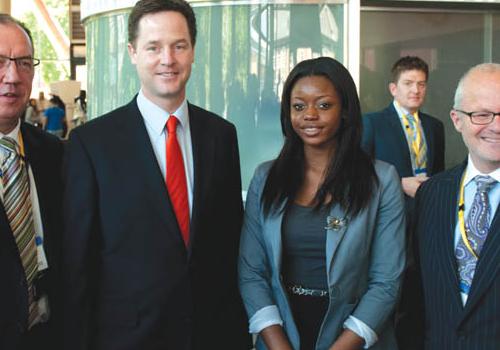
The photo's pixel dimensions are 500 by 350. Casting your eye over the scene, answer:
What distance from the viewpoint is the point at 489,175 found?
2.51m

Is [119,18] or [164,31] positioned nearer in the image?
[164,31]

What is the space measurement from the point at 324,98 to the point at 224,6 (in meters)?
3.22

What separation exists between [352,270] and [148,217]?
82cm

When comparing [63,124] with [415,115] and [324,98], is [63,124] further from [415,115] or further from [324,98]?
[324,98]

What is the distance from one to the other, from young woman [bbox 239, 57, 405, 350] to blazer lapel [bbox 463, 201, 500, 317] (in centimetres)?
37

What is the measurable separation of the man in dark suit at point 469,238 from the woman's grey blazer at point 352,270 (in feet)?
0.47

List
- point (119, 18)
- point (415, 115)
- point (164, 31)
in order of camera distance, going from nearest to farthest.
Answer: point (164, 31) → point (415, 115) → point (119, 18)

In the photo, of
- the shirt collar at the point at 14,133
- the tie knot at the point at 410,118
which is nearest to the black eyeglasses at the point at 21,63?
the shirt collar at the point at 14,133

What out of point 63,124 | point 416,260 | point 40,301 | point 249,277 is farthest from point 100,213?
point 63,124

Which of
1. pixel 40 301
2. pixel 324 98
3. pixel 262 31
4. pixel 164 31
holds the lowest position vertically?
pixel 40 301

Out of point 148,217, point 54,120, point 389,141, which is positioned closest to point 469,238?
point 148,217

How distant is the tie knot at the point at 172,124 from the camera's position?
273 cm

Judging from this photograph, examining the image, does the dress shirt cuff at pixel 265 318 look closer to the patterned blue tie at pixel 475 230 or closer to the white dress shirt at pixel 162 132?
the white dress shirt at pixel 162 132

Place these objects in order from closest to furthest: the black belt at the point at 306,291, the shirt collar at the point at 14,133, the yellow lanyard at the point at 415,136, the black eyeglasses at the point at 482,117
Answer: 1. the black eyeglasses at the point at 482,117
2. the black belt at the point at 306,291
3. the shirt collar at the point at 14,133
4. the yellow lanyard at the point at 415,136
